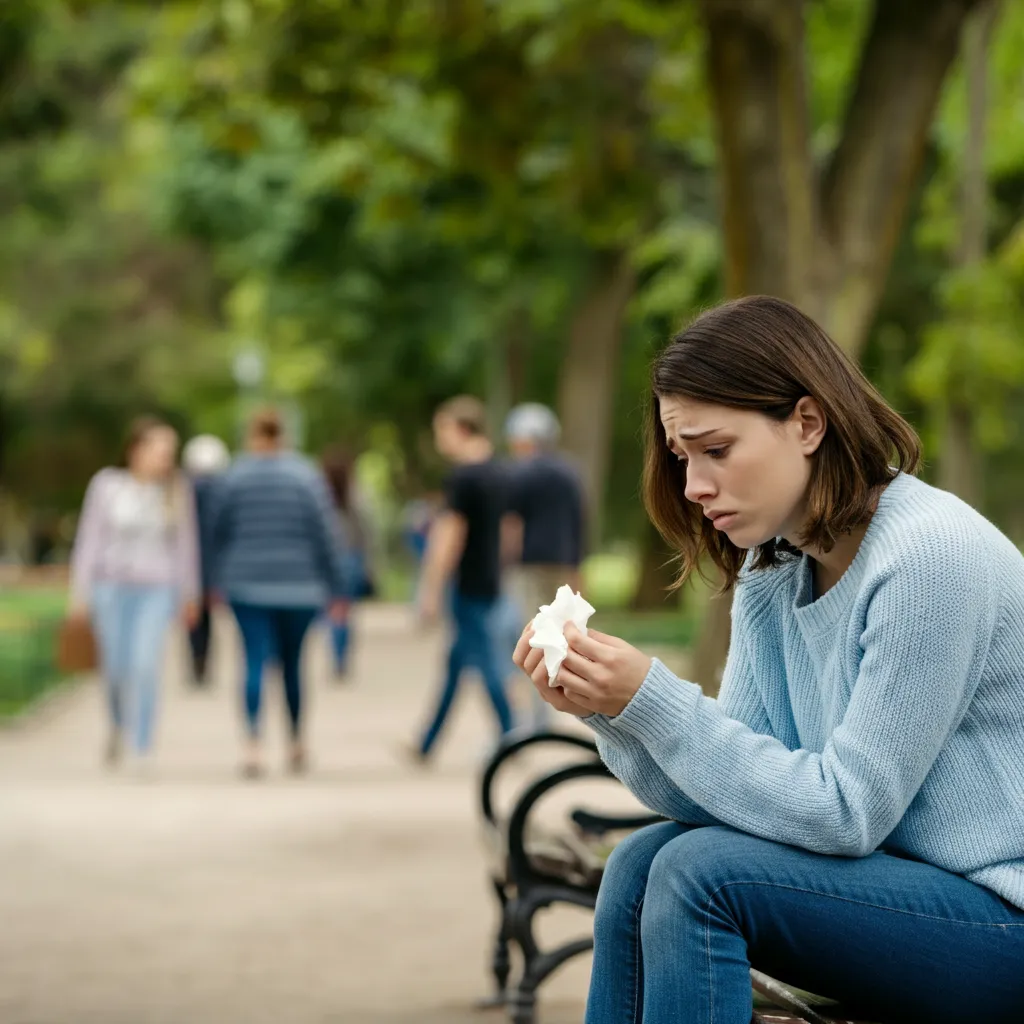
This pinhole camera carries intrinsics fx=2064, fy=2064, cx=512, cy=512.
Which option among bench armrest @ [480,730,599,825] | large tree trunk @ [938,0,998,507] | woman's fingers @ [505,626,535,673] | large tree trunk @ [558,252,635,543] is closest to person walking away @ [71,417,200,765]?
bench armrest @ [480,730,599,825]

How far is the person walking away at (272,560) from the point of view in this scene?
10.9m

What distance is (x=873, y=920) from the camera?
112 inches

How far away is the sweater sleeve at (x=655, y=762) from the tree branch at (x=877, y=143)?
6774mm

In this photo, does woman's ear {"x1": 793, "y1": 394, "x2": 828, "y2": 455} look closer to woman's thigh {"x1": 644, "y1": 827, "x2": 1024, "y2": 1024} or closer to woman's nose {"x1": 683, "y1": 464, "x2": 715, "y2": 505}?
woman's nose {"x1": 683, "y1": 464, "x2": 715, "y2": 505}

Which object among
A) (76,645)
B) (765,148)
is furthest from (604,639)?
(76,645)

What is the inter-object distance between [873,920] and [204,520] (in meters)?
12.6

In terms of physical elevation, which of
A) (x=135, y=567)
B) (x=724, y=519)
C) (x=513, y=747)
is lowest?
(x=135, y=567)

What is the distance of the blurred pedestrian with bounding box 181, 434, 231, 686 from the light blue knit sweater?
11.4 meters

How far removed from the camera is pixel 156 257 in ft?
150

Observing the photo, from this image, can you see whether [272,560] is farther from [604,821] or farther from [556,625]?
[556,625]

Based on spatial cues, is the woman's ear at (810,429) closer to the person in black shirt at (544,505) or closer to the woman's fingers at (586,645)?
the woman's fingers at (586,645)

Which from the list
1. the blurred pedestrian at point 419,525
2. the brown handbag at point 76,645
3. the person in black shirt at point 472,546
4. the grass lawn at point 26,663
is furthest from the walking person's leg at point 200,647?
the person in black shirt at point 472,546

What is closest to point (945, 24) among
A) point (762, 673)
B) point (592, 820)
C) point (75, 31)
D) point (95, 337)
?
point (592, 820)

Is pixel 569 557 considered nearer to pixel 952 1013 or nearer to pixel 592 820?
pixel 592 820
